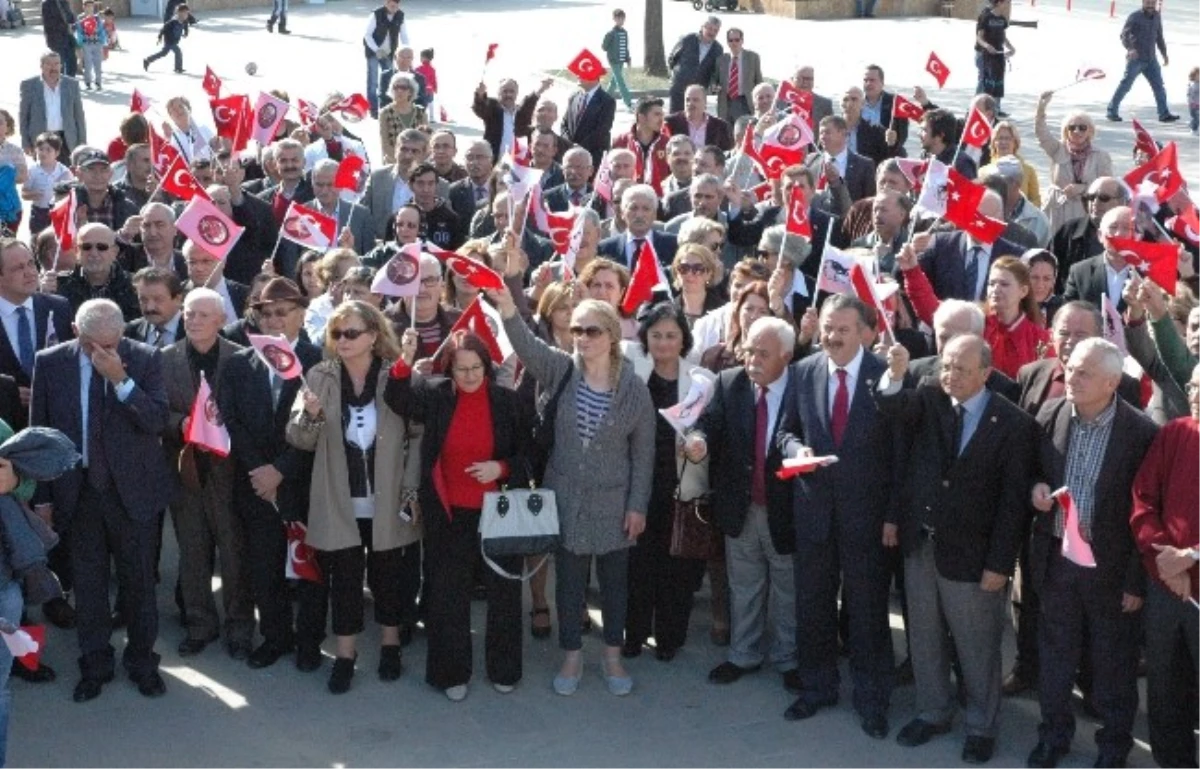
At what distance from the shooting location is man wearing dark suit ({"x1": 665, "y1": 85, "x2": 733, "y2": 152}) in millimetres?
16422

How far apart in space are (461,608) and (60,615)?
7.49 ft

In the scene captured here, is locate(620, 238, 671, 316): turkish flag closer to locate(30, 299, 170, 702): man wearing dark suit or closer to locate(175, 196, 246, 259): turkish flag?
locate(175, 196, 246, 259): turkish flag

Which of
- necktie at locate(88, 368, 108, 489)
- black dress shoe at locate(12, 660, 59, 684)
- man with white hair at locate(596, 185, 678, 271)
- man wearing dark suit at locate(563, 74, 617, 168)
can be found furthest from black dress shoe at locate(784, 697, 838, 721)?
man wearing dark suit at locate(563, 74, 617, 168)

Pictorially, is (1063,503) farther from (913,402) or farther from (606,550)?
(606,550)

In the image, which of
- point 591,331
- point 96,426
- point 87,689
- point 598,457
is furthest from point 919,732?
point 96,426

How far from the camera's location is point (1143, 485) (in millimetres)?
7457

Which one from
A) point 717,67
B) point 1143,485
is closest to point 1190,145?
point 717,67

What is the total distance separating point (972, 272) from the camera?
10930 millimetres

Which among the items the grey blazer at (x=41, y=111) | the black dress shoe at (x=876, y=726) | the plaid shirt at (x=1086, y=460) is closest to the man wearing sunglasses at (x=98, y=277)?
the black dress shoe at (x=876, y=726)

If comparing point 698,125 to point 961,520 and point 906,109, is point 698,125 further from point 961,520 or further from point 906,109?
point 961,520

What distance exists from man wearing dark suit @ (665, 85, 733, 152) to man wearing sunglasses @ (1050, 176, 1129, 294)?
4.90m

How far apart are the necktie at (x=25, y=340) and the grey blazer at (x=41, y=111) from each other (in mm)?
9423

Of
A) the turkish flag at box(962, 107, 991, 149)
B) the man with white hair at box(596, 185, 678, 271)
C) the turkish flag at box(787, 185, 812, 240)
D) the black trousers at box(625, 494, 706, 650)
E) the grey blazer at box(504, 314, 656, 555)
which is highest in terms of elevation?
the turkish flag at box(962, 107, 991, 149)

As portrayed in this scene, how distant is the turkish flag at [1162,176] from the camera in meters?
11.6
